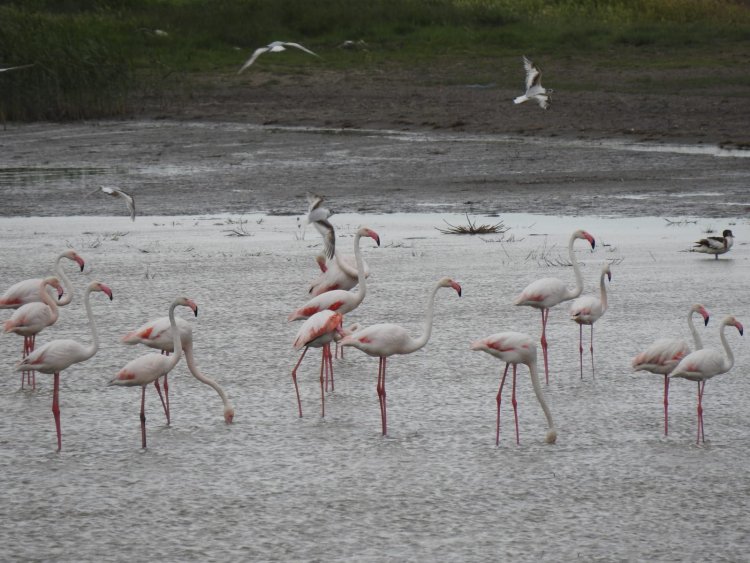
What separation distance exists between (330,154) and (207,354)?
13988mm

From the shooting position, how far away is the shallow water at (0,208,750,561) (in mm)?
6062

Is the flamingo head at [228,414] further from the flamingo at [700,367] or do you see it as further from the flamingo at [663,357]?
the flamingo at [700,367]

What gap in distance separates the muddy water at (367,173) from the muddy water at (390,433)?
3.26 meters

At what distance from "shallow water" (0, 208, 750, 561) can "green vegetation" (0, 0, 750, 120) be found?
18.6m

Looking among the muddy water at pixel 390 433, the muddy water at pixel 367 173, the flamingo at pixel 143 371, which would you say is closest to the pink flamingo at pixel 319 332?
the muddy water at pixel 390 433

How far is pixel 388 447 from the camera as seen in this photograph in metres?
7.43

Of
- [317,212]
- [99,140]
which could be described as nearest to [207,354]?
[317,212]

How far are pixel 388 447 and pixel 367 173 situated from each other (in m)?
13.6

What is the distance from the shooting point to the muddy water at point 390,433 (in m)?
6.09

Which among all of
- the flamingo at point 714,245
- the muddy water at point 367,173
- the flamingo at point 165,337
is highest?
the muddy water at point 367,173

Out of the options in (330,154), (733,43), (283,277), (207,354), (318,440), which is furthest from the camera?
(733,43)

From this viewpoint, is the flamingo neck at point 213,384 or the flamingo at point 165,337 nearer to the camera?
the flamingo neck at point 213,384

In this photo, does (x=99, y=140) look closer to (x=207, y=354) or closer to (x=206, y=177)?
(x=206, y=177)

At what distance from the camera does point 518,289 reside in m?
11.7
